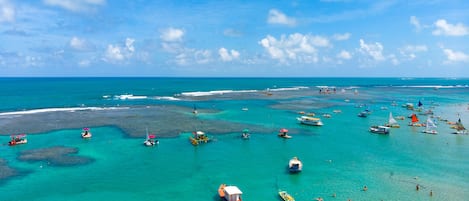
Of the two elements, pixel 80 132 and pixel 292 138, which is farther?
pixel 80 132

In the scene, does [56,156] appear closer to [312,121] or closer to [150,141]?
[150,141]

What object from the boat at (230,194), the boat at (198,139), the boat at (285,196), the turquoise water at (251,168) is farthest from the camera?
the boat at (198,139)

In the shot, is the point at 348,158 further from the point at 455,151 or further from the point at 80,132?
the point at 80,132

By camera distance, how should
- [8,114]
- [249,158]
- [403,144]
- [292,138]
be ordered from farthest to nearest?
[8,114] < [292,138] < [403,144] < [249,158]

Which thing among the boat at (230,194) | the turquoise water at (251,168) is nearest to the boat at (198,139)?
the turquoise water at (251,168)

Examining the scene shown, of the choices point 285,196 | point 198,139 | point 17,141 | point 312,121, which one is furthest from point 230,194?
point 312,121

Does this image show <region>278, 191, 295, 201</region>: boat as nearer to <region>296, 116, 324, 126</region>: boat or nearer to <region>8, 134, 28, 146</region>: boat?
<region>296, 116, 324, 126</region>: boat

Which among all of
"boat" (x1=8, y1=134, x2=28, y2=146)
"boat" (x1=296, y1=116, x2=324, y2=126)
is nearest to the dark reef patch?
"boat" (x1=8, y1=134, x2=28, y2=146)

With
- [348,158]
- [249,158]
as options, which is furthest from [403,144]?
[249,158]

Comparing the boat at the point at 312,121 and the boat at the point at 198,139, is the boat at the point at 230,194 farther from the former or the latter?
the boat at the point at 312,121

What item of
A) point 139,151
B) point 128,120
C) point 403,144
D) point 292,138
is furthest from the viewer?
point 128,120
